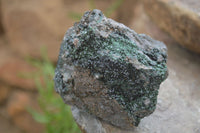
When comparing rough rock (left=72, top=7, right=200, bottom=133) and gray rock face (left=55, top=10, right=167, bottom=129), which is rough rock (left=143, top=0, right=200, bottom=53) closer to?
rough rock (left=72, top=7, right=200, bottom=133)

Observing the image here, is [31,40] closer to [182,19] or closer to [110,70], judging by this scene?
[182,19]

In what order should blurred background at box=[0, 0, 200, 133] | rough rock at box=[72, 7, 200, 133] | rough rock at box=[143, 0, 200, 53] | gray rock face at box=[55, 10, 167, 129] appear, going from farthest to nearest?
blurred background at box=[0, 0, 200, 133], rough rock at box=[143, 0, 200, 53], rough rock at box=[72, 7, 200, 133], gray rock face at box=[55, 10, 167, 129]

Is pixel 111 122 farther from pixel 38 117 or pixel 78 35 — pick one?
pixel 38 117

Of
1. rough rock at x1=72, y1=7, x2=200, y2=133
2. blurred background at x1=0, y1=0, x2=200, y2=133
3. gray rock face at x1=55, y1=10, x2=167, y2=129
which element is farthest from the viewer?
blurred background at x1=0, y1=0, x2=200, y2=133

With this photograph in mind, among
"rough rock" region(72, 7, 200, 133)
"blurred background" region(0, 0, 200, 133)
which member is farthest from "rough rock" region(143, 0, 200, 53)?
"blurred background" region(0, 0, 200, 133)

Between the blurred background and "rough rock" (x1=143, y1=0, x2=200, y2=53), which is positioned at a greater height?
"rough rock" (x1=143, y1=0, x2=200, y2=53)

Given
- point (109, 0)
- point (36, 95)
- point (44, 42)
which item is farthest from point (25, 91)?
point (109, 0)

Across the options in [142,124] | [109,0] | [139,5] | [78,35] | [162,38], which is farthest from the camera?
[109,0]
